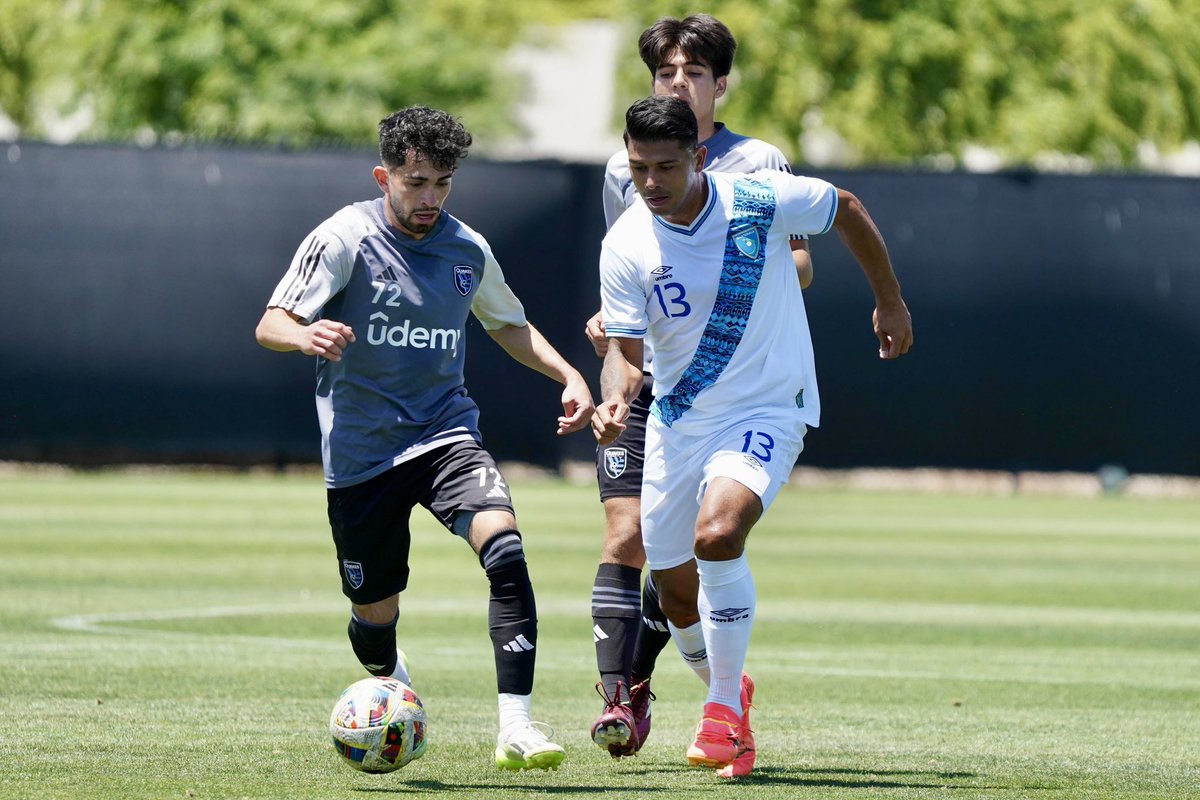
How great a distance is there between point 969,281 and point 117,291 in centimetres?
865

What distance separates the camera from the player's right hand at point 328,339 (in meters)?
6.38

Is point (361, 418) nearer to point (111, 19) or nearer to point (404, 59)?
point (111, 19)

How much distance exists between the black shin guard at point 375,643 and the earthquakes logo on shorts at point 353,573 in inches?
9.0

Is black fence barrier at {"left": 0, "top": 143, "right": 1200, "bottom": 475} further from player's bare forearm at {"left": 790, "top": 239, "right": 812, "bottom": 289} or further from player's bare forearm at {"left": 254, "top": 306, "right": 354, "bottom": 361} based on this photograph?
player's bare forearm at {"left": 254, "top": 306, "right": 354, "bottom": 361}

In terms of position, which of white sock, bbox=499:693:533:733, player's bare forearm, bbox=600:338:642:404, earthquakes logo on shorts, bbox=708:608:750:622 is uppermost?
player's bare forearm, bbox=600:338:642:404

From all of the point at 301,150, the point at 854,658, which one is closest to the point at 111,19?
the point at 301,150

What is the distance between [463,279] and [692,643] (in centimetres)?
152

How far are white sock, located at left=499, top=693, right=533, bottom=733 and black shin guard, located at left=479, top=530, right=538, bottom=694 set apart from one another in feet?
0.17

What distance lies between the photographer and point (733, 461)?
21.7 ft

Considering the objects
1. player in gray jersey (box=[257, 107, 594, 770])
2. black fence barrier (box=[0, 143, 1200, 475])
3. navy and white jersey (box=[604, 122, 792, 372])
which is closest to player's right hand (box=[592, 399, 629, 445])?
player in gray jersey (box=[257, 107, 594, 770])

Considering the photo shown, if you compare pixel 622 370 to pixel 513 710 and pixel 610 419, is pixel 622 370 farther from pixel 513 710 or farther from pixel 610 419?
pixel 513 710

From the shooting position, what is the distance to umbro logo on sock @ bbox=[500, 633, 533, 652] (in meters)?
6.65

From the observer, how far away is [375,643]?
745 centimetres

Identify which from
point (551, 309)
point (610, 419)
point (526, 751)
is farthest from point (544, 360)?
point (551, 309)
